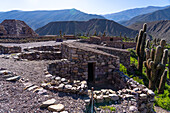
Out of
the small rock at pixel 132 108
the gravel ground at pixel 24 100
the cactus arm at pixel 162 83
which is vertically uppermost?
the gravel ground at pixel 24 100

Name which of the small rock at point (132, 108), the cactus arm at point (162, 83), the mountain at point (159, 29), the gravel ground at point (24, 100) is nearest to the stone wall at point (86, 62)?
the gravel ground at point (24, 100)

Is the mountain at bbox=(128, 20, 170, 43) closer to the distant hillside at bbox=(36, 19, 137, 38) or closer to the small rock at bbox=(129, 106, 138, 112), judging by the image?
the distant hillside at bbox=(36, 19, 137, 38)

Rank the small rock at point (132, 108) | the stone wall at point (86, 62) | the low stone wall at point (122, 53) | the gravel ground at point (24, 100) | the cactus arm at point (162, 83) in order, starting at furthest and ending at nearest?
the low stone wall at point (122, 53) → the cactus arm at point (162, 83) → the stone wall at point (86, 62) → the small rock at point (132, 108) → the gravel ground at point (24, 100)

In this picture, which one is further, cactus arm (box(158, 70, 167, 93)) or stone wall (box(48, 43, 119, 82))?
cactus arm (box(158, 70, 167, 93))

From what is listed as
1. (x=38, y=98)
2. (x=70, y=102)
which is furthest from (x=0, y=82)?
(x=70, y=102)

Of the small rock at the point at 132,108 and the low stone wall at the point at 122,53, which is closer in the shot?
the small rock at the point at 132,108

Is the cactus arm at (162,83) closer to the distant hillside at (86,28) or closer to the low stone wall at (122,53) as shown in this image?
the low stone wall at (122,53)

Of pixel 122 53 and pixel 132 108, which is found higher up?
pixel 122 53

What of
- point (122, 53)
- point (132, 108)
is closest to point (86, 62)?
point (132, 108)

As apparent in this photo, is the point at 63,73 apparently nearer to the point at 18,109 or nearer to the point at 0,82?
the point at 0,82

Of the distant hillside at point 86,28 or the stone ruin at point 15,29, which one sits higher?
the distant hillside at point 86,28

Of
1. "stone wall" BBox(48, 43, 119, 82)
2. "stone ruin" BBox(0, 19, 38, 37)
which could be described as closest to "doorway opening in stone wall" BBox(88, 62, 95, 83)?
"stone wall" BBox(48, 43, 119, 82)

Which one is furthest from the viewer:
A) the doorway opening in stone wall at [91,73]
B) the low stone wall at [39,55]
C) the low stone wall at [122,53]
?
the low stone wall at [122,53]

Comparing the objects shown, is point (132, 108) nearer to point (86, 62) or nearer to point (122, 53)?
point (86, 62)
